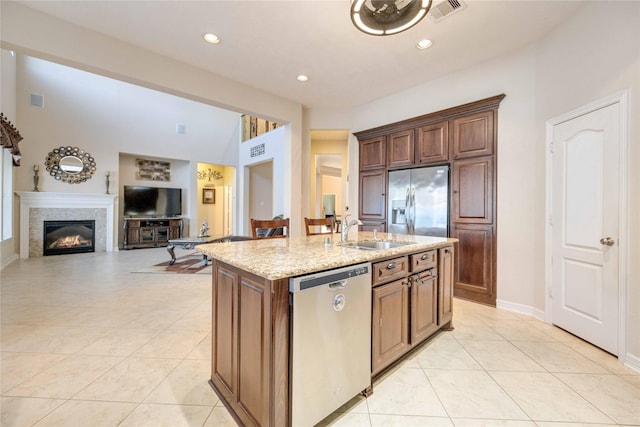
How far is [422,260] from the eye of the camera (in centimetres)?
207

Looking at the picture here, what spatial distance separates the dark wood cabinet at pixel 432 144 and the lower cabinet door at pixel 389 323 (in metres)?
2.26

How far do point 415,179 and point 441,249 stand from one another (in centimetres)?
163

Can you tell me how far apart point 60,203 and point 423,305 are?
793 cm

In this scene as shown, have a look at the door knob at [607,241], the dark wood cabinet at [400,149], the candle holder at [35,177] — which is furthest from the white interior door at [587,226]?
the candle holder at [35,177]

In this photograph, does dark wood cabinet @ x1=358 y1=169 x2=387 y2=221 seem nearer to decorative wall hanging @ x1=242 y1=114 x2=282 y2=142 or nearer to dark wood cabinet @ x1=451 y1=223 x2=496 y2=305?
dark wood cabinet @ x1=451 y1=223 x2=496 y2=305

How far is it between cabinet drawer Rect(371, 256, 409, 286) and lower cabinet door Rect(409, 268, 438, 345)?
152 millimetres

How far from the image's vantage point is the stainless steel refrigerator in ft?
11.3

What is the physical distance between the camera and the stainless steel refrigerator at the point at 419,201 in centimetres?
344

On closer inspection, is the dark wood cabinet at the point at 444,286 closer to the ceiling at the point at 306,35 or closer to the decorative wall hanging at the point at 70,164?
the ceiling at the point at 306,35

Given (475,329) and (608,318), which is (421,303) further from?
(608,318)

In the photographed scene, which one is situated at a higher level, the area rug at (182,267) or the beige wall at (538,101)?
the beige wall at (538,101)

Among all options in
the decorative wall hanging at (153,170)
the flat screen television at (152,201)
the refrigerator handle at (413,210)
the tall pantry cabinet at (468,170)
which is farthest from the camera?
the decorative wall hanging at (153,170)

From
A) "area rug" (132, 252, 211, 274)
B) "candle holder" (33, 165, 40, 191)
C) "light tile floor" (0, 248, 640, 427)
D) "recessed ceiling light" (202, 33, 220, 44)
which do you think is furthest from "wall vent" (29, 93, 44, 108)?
"recessed ceiling light" (202, 33, 220, 44)

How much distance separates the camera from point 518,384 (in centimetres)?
173
